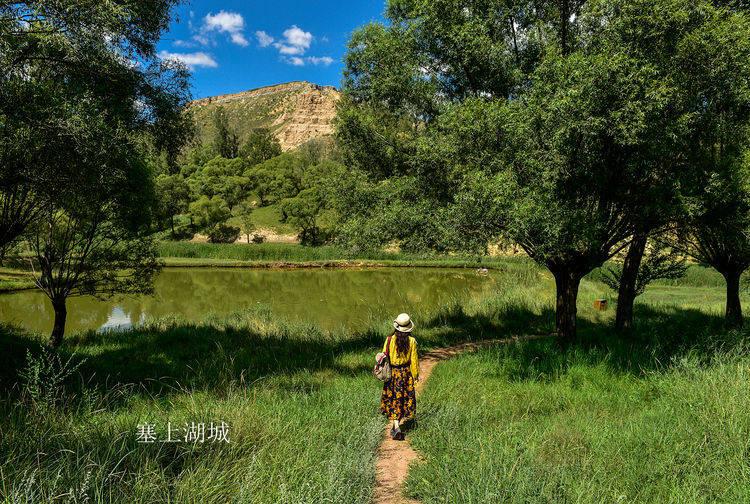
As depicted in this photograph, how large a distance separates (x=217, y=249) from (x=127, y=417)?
139ft

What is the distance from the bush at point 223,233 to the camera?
2047 inches

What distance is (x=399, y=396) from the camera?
5156 millimetres

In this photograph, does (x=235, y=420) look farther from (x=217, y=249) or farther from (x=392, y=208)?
(x=217, y=249)

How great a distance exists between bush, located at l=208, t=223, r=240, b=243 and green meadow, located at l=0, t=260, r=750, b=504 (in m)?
46.0

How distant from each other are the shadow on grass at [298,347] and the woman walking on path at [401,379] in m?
1.88

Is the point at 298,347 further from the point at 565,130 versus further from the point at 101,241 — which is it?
the point at 565,130

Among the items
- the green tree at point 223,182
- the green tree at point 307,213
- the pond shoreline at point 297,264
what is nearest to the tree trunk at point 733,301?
the pond shoreline at point 297,264

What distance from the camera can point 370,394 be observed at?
608cm

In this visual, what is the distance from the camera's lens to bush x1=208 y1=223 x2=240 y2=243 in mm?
52000

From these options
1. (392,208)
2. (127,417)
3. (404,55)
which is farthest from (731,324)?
(127,417)

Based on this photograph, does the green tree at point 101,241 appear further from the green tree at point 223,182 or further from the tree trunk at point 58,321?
the green tree at point 223,182

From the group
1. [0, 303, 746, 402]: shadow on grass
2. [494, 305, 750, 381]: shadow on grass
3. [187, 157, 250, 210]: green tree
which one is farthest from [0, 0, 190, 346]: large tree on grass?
[187, 157, 250, 210]: green tree

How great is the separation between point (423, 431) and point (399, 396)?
58cm

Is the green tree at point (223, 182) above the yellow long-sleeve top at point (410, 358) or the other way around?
above
